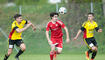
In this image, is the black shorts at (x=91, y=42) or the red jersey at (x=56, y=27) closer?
the red jersey at (x=56, y=27)

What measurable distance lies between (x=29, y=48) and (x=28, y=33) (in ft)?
2.54

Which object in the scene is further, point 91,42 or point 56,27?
point 91,42

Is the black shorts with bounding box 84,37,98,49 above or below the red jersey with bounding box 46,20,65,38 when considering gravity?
below

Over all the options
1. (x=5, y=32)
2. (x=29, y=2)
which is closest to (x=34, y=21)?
(x=5, y=32)

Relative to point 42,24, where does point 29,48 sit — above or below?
below

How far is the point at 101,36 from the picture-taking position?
15484 mm

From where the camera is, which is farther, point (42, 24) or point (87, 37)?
point (42, 24)

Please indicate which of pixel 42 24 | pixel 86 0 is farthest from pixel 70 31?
pixel 86 0

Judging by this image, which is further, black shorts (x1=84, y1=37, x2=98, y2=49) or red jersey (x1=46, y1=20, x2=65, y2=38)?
black shorts (x1=84, y1=37, x2=98, y2=49)

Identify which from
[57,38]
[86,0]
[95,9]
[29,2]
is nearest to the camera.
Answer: [57,38]

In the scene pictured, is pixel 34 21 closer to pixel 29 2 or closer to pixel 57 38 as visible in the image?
pixel 57 38

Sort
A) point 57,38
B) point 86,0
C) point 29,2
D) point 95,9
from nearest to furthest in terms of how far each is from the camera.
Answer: point 57,38 < point 95,9 < point 86,0 < point 29,2

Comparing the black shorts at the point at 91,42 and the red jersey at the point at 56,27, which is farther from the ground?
the red jersey at the point at 56,27

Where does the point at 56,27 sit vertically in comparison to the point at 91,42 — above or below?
above
